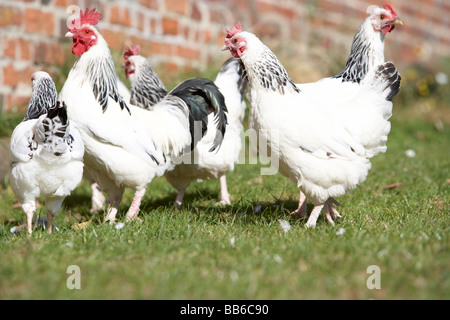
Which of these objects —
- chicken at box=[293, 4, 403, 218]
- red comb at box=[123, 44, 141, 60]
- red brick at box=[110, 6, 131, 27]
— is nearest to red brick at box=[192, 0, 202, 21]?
red brick at box=[110, 6, 131, 27]

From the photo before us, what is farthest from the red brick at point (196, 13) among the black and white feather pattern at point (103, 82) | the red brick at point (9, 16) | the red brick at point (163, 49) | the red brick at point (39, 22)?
the black and white feather pattern at point (103, 82)

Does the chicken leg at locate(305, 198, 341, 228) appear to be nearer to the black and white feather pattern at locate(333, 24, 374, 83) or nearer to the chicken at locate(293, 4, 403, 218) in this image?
the chicken at locate(293, 4, 403, 218)

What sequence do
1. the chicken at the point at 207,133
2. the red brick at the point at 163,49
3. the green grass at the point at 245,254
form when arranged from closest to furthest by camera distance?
the green grass at the point at 245,254 → the chicken at the point at 207,133 → the red brick at the point at 163,49

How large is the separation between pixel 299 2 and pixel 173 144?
783cm

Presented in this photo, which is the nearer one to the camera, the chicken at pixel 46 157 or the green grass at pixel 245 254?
the green grass at pixel 245 254

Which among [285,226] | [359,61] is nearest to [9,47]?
[359,61]

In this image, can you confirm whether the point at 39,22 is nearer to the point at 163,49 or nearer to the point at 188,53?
the point at 163,49

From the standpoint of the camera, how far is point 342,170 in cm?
398

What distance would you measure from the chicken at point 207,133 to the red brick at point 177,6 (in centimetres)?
353

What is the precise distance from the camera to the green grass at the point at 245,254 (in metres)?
2.68

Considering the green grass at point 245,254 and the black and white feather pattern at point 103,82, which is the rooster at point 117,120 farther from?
the green grass at point 245,254

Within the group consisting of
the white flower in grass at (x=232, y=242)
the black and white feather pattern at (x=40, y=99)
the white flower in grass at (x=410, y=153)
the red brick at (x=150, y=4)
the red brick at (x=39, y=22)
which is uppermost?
the red brick at (x=150, y=4)

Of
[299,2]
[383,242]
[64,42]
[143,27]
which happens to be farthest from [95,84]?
[299,2]

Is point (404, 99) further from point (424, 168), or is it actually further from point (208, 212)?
point (208, 212)
